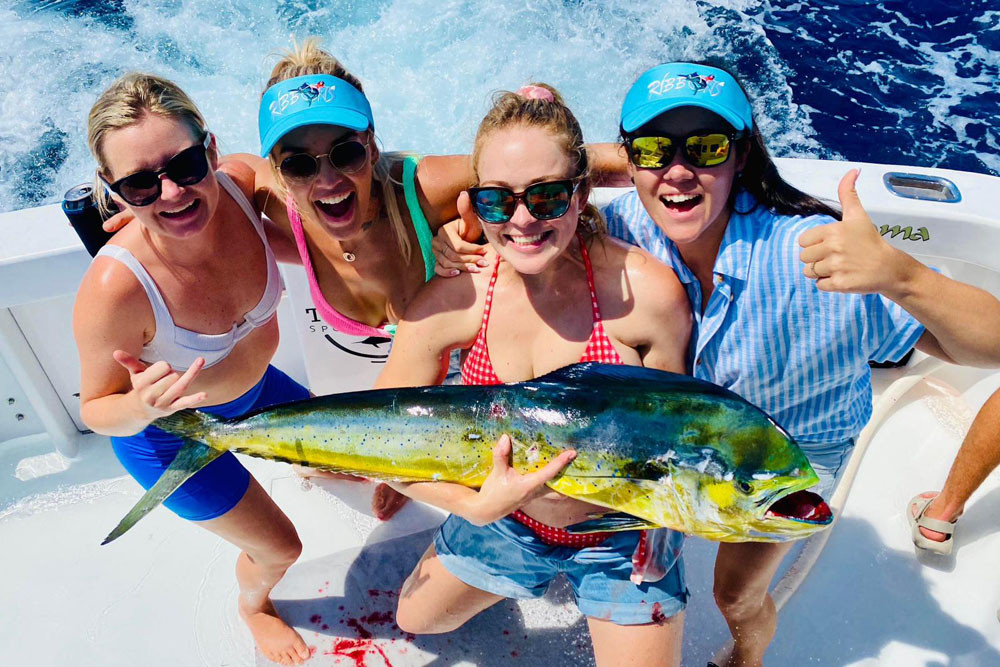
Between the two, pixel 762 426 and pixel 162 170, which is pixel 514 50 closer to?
pixel 162 170

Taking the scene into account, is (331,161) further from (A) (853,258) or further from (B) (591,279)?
(A) (853,258)

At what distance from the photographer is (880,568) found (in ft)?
9.66

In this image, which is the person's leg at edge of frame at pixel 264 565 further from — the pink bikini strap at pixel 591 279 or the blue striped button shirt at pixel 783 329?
the blue striped button shirt at pixel 783 329

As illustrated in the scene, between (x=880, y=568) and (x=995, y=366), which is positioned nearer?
(x=995, y=366)

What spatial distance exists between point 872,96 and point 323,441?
6440 millimetres

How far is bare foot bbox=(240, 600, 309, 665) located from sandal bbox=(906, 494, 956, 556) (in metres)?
2.41

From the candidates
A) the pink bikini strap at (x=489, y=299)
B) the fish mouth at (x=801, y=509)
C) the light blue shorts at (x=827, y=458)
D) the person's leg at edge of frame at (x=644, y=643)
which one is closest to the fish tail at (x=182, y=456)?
the pink bikini strap at (x=489, y=299)

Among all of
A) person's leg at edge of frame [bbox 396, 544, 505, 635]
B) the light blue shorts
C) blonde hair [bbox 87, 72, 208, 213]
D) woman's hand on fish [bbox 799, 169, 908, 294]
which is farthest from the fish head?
blonde hair [bbox 87, 72, 208, 213]

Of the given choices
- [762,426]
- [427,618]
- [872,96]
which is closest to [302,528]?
[427,618]

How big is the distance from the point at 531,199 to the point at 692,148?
413 millimetres

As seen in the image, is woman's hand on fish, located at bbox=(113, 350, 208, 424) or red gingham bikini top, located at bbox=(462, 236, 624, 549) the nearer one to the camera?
woman's hand on fish, located at bbox=(113, 350, 208, 424)

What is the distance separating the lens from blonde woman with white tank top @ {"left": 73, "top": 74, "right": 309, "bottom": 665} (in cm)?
192

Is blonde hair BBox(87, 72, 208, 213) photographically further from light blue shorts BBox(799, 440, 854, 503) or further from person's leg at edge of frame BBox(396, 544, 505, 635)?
light blue shorts BBox(799, 440, 854, 503)

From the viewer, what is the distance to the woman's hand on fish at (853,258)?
1.59m
